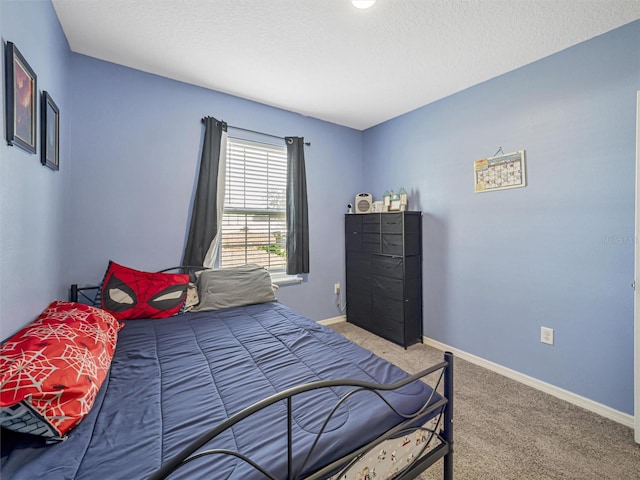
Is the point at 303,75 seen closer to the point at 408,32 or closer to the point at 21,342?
the point at 408,32

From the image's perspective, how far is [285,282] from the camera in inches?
128

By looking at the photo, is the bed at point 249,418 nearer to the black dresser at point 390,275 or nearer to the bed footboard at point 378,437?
Result: the bed footboard at point 378,437

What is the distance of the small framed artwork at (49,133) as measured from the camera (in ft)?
5.19

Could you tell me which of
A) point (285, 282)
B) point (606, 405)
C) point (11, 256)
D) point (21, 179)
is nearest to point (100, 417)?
point (11, 256)

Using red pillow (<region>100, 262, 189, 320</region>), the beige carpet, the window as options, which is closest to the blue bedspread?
red pillow (<region>100, 262, 189, 320</region>)

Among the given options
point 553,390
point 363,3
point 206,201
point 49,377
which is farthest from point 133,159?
point 553,390

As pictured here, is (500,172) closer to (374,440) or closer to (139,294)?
(374,440)

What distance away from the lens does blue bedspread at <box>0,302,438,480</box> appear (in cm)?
A: 81

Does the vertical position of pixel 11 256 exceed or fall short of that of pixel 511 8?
it falls short

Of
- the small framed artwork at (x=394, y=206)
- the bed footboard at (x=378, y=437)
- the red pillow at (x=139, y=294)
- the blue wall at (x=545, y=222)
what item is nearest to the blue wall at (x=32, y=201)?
the red pillow at (x=139, y=294)

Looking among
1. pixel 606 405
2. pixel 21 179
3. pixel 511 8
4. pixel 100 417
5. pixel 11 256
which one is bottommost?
pixel 606 405

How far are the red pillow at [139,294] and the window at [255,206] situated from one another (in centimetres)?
71

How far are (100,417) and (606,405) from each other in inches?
115

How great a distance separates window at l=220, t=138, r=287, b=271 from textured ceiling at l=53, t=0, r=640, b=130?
0.66m
